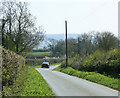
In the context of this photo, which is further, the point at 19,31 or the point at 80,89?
the point at 19,31

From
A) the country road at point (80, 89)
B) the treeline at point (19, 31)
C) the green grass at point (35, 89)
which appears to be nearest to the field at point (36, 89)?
the green grass at point (35, 89)

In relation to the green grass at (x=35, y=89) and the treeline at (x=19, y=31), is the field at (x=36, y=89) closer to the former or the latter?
the green grass at (x=35, y=89)

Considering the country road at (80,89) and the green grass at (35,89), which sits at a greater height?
the green grass at (35,89)

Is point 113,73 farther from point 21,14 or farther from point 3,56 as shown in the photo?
point 21,14

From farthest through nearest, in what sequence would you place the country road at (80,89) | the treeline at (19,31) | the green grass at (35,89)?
the treeline at (19,31)
the country road at (80,89)
the green grass at (35,89)

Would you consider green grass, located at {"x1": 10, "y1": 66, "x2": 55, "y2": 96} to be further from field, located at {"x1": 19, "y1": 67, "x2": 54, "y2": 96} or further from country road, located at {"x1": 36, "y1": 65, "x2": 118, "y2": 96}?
country road, located at {"x1": 36, "y1": 65, "x2": 118, "y2": 96}

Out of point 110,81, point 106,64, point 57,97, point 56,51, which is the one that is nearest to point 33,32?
point 106,64

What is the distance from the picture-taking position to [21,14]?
48.6 metres

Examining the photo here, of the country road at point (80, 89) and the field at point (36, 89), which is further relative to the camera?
the country road at point (80, 89)

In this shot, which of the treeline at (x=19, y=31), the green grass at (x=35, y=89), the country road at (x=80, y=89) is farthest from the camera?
the treeline at (x=19, y=31)

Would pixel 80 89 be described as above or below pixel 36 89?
below

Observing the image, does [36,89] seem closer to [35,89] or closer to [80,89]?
[35,89]

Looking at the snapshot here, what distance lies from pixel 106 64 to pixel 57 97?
37.3 ft

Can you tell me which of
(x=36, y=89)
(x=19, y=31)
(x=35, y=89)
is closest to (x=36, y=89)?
(x=36, y=89)
